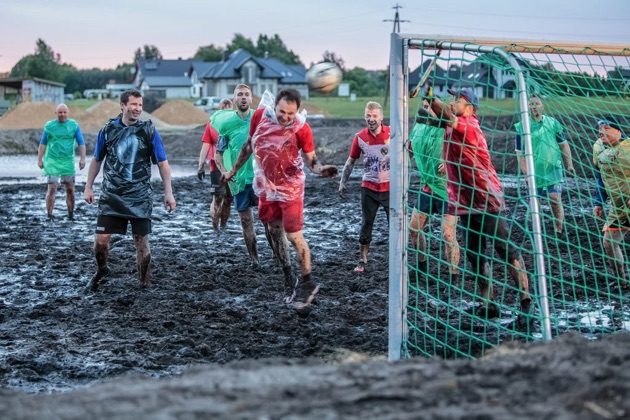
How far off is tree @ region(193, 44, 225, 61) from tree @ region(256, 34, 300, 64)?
6.05 m

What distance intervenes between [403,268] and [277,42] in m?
126

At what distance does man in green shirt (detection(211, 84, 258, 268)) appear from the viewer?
9969 mm

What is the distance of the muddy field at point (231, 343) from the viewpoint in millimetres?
3783

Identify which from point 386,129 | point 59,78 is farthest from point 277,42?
point 386,129

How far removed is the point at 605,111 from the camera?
8.54m

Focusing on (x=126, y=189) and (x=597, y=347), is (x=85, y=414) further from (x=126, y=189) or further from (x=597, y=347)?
(x=126, y=189)

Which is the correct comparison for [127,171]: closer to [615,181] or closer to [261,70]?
[615,181]

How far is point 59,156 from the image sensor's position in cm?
1460

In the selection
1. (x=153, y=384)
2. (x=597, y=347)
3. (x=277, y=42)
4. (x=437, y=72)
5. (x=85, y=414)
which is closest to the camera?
(x=85, y=414)

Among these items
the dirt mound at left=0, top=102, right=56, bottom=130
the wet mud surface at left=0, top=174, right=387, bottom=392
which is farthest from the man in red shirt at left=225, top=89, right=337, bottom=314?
the dirt mound at left=0, top=102, right=56, bottom=130

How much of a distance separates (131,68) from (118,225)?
145 metres

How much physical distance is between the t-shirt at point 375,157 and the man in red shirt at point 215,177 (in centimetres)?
198

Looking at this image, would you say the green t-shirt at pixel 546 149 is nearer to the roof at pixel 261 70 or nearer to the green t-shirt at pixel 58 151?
the green t-shirt at pixel 58 151

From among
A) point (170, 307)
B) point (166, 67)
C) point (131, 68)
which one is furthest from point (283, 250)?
point (131, 68)
